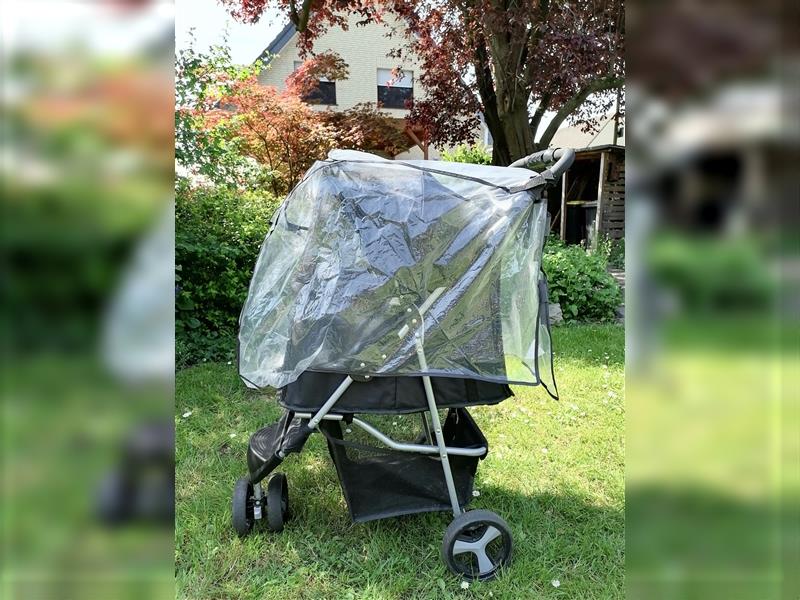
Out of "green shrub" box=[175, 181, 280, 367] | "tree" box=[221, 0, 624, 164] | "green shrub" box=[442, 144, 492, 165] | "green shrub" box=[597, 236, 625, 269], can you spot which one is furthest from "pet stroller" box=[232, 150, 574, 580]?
"green shrub" box=[442, 144, 492, 165]

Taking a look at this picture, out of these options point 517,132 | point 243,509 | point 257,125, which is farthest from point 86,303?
point 517,132

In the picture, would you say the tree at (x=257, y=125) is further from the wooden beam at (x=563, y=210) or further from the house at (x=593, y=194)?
the house at (x=593, y=194)

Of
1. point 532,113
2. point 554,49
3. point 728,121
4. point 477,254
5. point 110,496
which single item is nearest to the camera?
point 728,121

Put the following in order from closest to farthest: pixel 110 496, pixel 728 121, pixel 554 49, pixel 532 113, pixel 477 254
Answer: pixel 728 121 → pixel 110 496 → pixel 477 254 → pixel 554 49 → pixel 532 113

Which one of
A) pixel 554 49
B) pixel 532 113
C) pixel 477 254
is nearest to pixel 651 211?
pixel 477 254

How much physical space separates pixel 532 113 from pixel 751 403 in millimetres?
10434

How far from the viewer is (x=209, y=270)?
5.56 meters

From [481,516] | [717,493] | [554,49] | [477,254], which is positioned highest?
[554,49]

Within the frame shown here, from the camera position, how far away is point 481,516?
2.32 m

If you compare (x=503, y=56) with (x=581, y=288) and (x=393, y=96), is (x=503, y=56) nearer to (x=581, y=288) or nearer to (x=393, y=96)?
(x=581, y=288)

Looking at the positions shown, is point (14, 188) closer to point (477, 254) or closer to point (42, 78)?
point (42, 78)

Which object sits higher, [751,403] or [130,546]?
[751,403]

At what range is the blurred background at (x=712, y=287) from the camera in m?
0.58

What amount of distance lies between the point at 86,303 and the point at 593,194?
46.4 ft
